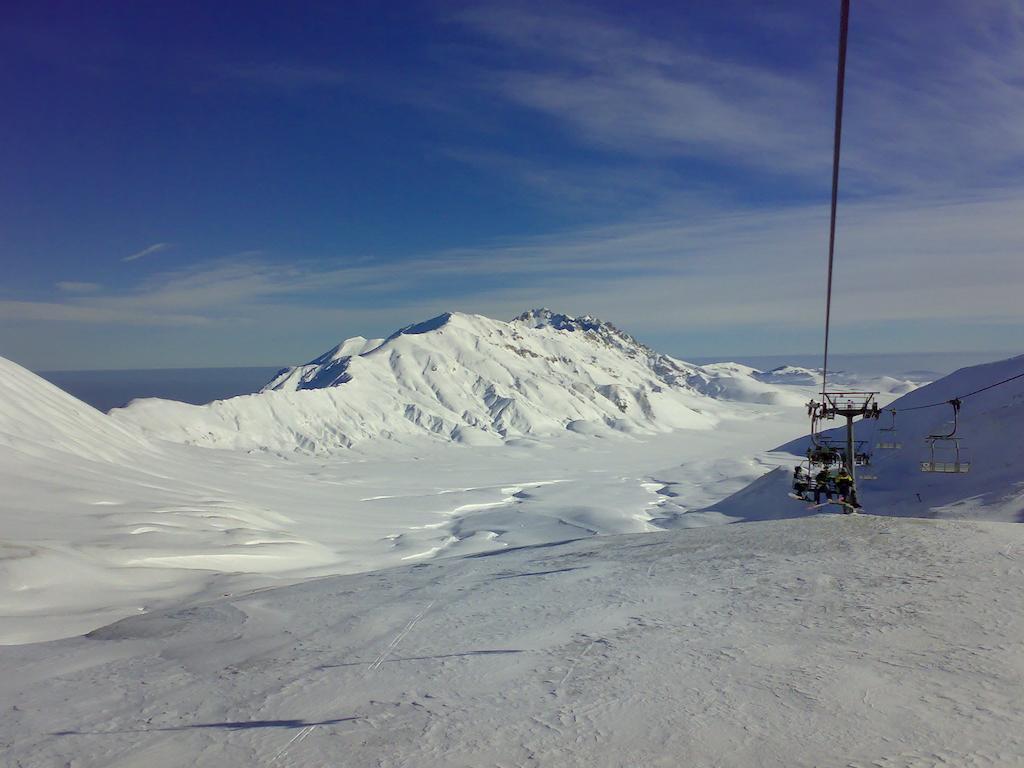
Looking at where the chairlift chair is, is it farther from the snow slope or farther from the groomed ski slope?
the snow slope

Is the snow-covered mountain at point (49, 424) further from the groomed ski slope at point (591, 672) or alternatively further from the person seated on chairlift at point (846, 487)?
the person seated on chairlift at point (846, 487)

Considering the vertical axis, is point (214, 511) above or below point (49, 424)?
below

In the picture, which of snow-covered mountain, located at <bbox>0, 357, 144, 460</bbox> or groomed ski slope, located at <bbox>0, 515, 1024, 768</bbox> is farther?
snow-covered mountain, located at <bbox>0, 357, 144, 460</bbox>

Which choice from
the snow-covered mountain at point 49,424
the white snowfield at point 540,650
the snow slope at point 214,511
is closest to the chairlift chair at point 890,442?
the white snowfield at point 540,650

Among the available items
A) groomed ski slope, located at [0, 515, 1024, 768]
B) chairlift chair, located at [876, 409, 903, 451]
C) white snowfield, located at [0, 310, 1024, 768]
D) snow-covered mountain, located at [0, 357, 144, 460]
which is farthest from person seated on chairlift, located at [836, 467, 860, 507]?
snow-covered mountain, located at [0, 357, 144, 460]

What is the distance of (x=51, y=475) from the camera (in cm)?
4981

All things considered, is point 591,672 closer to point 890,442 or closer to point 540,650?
point 540,650

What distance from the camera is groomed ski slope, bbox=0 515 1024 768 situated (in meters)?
8.99

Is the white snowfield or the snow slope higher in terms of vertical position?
the white snowfield

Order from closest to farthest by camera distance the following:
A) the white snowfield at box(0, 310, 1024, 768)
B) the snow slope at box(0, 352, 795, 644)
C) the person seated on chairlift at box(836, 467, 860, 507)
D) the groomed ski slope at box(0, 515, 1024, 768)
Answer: the groomed ski slope at box(0, 515, 1024, 768)
the white snowfield at box(0, 310, 1024, 768)
the person seated on chairlift at box(836, 467, 860, 507)
the snow slope at box(0, 352, 795, 644)

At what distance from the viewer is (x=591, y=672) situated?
1145 cm

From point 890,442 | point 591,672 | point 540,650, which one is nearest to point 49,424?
point 540,650

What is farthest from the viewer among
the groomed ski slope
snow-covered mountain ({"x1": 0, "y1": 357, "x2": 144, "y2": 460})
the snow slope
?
snow-covered mountain ({"x1": 0, "y1": 357, "x2": 144, "y2": 460})

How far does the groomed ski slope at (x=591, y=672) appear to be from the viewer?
8.99m
